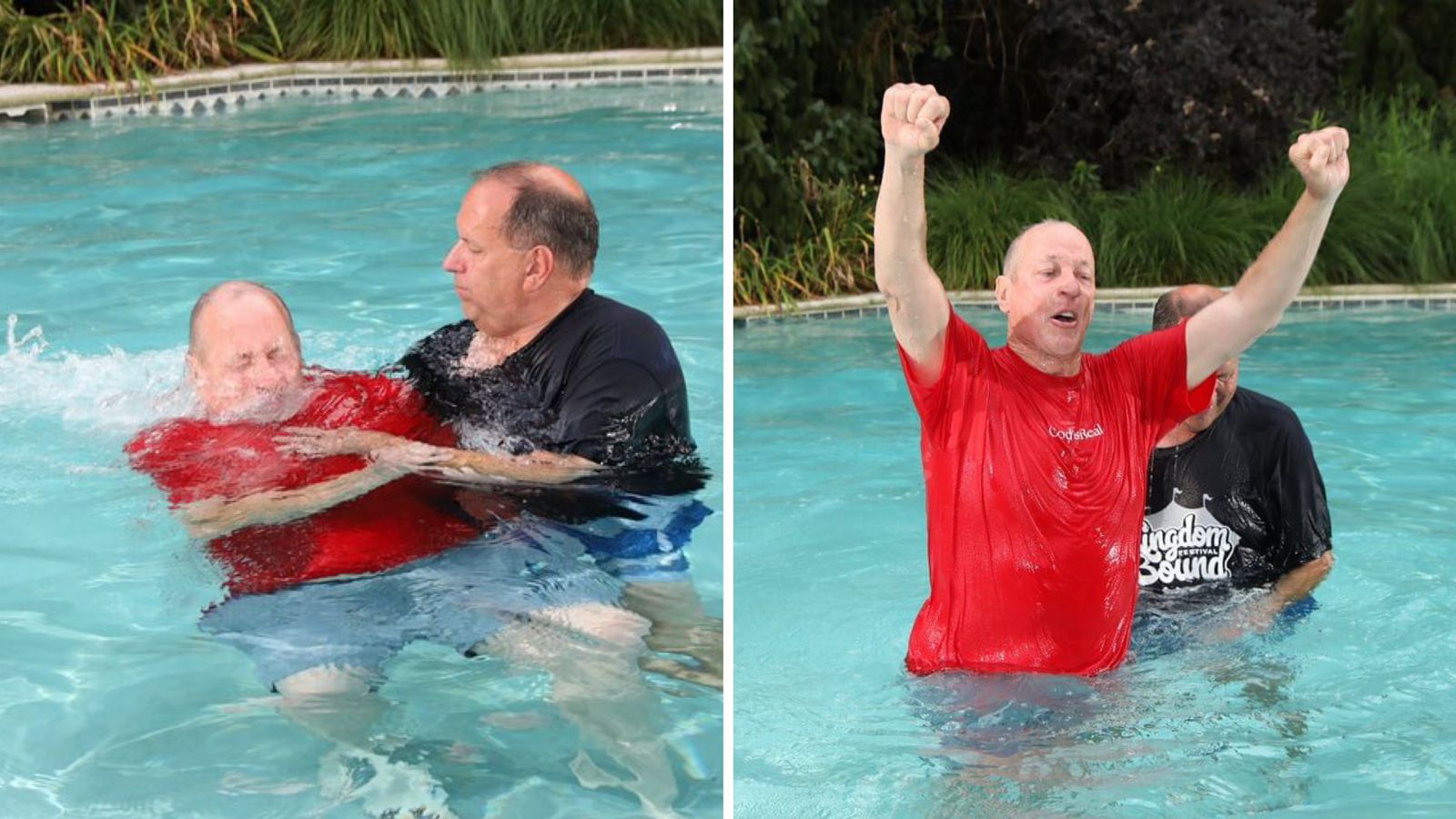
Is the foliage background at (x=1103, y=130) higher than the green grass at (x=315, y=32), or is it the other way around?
the green grass at (x=315, y=32)

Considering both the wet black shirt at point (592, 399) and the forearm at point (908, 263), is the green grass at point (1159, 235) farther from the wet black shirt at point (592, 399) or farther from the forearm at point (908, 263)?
the forearm at point (908, 263)

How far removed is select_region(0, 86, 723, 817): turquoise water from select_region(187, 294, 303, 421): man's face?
404 mm

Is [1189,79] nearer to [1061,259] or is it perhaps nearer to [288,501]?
[1061,259]

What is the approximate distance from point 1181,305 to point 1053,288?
2.47 feet

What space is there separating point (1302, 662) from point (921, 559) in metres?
1.99

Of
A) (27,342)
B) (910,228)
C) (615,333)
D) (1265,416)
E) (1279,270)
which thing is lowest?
(27,342)

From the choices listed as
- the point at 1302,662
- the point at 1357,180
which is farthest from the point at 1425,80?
the point at 1302,662

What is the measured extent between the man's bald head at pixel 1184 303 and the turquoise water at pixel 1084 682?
2.59 ft

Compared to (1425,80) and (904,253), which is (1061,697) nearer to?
(904,253)

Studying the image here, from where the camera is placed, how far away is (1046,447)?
3.50 metres

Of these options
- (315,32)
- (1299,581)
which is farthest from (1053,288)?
(315,32)

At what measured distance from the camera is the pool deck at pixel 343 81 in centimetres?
1134

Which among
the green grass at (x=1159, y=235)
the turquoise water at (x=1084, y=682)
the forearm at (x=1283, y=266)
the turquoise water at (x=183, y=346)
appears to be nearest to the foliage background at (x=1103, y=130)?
the green grass at (x=1159, y=235)

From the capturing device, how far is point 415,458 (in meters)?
3.86
